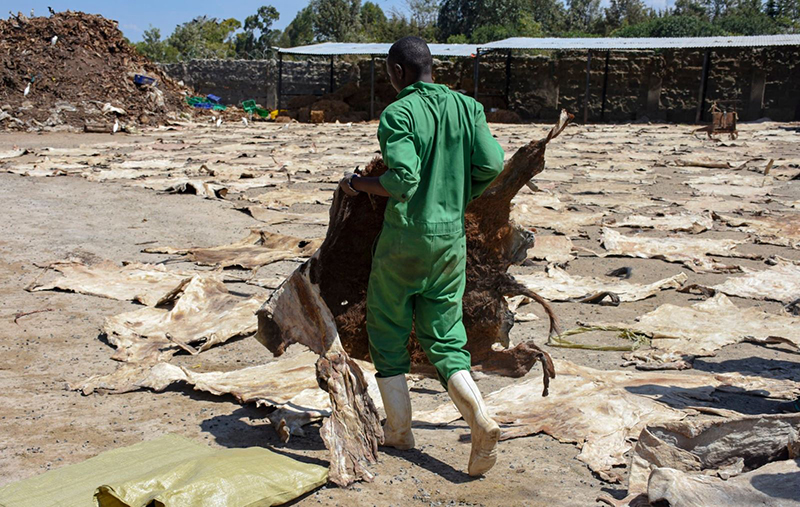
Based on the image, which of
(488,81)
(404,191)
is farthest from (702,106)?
(404,191)

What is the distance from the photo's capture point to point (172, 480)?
6.96 ft

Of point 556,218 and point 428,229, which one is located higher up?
point 428,229

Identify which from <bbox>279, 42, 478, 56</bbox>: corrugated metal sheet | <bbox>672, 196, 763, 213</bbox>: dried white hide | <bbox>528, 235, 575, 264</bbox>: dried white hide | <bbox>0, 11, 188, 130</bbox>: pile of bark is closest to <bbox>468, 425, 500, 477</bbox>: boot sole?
<bbox>528, 235, 575, 264</bbox>: dried white hide

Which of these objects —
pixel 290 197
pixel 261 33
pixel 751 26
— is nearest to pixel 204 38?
pixel 261 33

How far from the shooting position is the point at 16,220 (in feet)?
22.0

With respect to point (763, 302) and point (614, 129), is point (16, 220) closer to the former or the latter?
point (763, 302)

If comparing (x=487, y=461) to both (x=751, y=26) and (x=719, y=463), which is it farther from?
(x=751, y=26)

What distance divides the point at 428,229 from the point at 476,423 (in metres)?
0.66

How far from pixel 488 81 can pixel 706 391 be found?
81.1 feet

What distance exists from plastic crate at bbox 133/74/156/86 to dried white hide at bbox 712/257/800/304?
19147 mm

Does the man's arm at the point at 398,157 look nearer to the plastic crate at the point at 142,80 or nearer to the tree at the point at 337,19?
the plastic crate at the point at 142,80

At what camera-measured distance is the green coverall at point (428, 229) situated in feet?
7.91

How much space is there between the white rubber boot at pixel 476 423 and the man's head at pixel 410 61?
1036 millimetres

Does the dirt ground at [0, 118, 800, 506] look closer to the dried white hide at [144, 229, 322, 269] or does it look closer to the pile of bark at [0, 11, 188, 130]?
the dried white hide at [144, 229, 322, 269]
